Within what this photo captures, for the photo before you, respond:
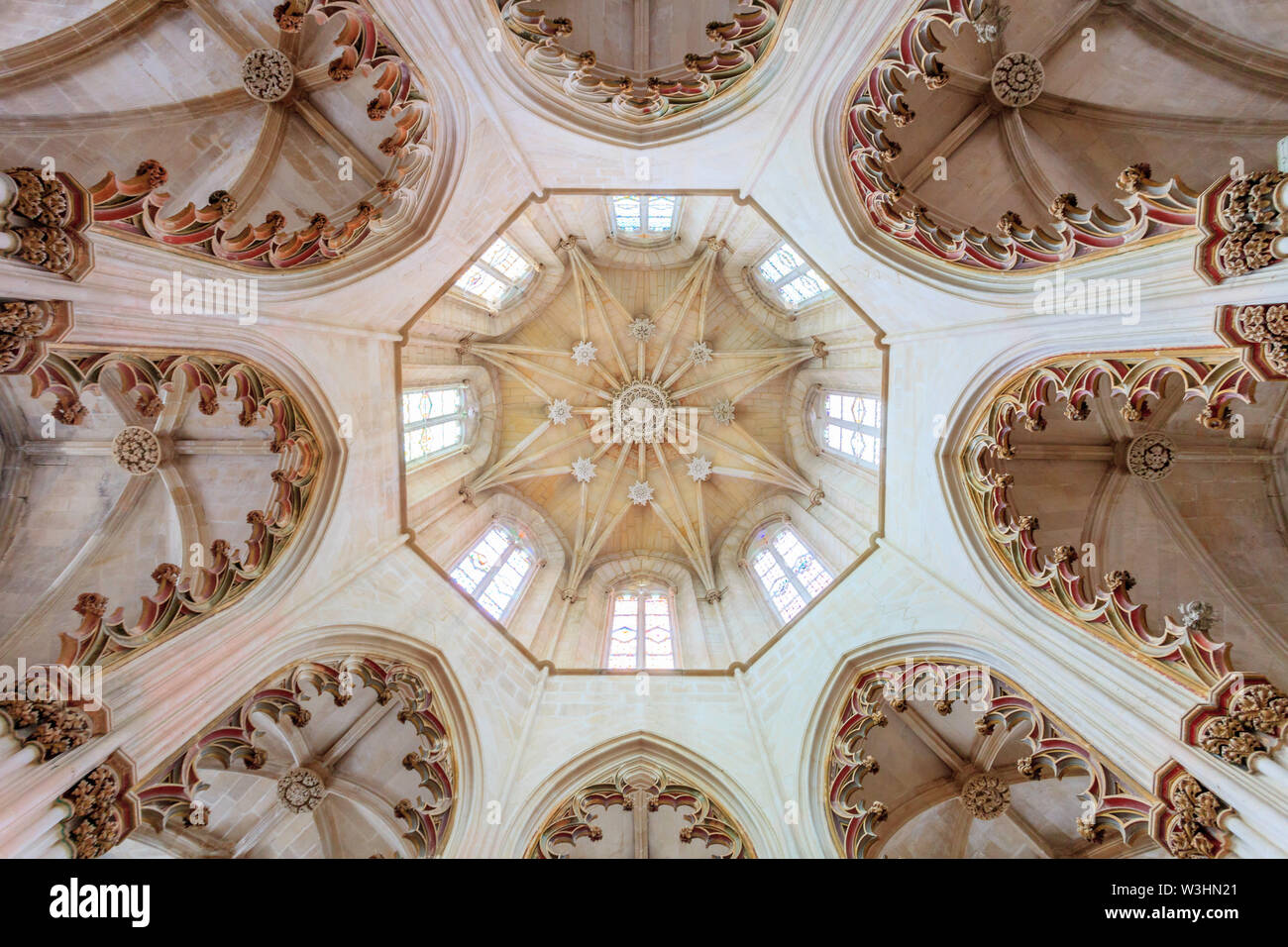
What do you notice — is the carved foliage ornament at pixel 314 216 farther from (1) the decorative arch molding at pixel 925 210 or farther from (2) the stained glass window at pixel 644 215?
(2) the stained glass window at pixel 644 215

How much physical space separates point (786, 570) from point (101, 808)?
1254 centimetres

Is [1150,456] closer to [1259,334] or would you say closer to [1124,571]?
[1124,571]

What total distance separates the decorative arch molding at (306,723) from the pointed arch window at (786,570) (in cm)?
682

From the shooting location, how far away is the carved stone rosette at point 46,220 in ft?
15.0

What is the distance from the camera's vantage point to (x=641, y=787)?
9.96 m

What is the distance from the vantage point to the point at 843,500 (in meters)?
14.5

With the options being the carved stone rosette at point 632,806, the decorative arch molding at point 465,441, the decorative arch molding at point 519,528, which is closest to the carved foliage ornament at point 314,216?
the decorative arch molding at point 465,441

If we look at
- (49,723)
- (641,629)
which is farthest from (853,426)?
(49,723)

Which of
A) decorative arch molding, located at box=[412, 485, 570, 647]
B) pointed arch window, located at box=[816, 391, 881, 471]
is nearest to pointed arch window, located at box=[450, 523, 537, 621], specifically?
decorative arch molding, located at box=[412, 485, 570, 647]

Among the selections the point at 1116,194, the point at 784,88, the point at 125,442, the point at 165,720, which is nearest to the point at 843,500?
the point at 1116,194
